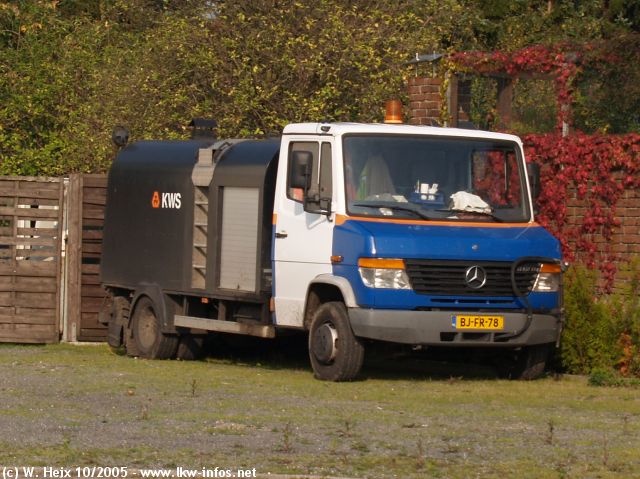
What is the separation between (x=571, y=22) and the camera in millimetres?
31953

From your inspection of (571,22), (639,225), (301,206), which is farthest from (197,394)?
(571,22)

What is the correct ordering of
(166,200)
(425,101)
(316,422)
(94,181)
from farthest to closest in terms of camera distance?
(425,101) < (94,181) < (166,200) < (316,422)

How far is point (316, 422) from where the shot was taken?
11.5 metres

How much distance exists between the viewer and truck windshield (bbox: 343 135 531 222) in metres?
15.0

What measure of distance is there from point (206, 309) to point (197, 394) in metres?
4.36

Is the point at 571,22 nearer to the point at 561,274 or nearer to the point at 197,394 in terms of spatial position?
the point at 561,274

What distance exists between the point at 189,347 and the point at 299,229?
331cm

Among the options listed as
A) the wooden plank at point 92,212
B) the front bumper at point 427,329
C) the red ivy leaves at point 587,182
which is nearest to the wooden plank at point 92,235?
the wooden plank at point 92,212

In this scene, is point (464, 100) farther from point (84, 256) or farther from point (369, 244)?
point (369, 244)

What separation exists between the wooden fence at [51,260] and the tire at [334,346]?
5877 millimetres

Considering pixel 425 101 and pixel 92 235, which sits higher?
pixel 425 101

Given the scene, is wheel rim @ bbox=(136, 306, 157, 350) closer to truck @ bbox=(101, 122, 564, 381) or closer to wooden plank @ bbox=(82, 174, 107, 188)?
truck @ bbox=(101, 122, 564, 381)

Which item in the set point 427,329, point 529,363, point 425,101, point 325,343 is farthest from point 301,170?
point 425,101

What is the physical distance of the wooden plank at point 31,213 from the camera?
1984cm
